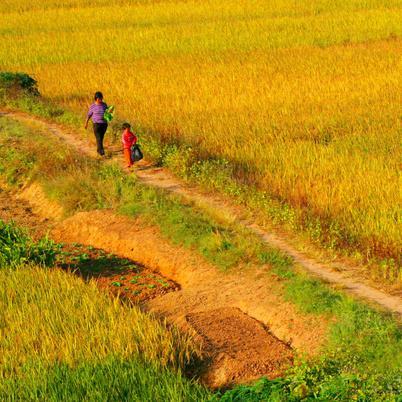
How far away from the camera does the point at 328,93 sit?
1631 centimetres

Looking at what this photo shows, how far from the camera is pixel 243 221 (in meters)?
9.35

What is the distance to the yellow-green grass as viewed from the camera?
550 centimetres

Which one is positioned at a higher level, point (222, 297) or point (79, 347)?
point (79, 347)

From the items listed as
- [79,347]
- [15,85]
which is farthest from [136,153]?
[15,85]

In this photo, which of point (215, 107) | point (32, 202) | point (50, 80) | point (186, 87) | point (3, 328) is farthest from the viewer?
point (50, 80)

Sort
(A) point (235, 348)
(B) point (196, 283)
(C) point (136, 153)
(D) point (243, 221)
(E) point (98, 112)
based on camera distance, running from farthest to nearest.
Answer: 1. (E) point (98, 112)
2. (C) point (136, 153)
3. (D) point (243, 221)
4. (B) point (196, 283)
5. (A) point (235, 348)

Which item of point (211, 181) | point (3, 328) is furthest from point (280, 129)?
point (3, 328)

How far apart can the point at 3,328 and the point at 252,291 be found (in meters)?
2.13

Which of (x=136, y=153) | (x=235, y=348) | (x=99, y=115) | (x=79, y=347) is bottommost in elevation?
(x=235, y=348)

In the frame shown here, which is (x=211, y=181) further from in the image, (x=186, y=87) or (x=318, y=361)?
(x=186, y=87)

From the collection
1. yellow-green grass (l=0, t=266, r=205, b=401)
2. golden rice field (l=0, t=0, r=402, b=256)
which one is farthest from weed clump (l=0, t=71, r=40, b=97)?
yellow-green grass (l=0, t=266, r=205, b=401)

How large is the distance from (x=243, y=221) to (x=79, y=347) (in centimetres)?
353

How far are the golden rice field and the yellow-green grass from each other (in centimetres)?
266

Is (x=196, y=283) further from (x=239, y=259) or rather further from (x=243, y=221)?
(x=243, y=221)
